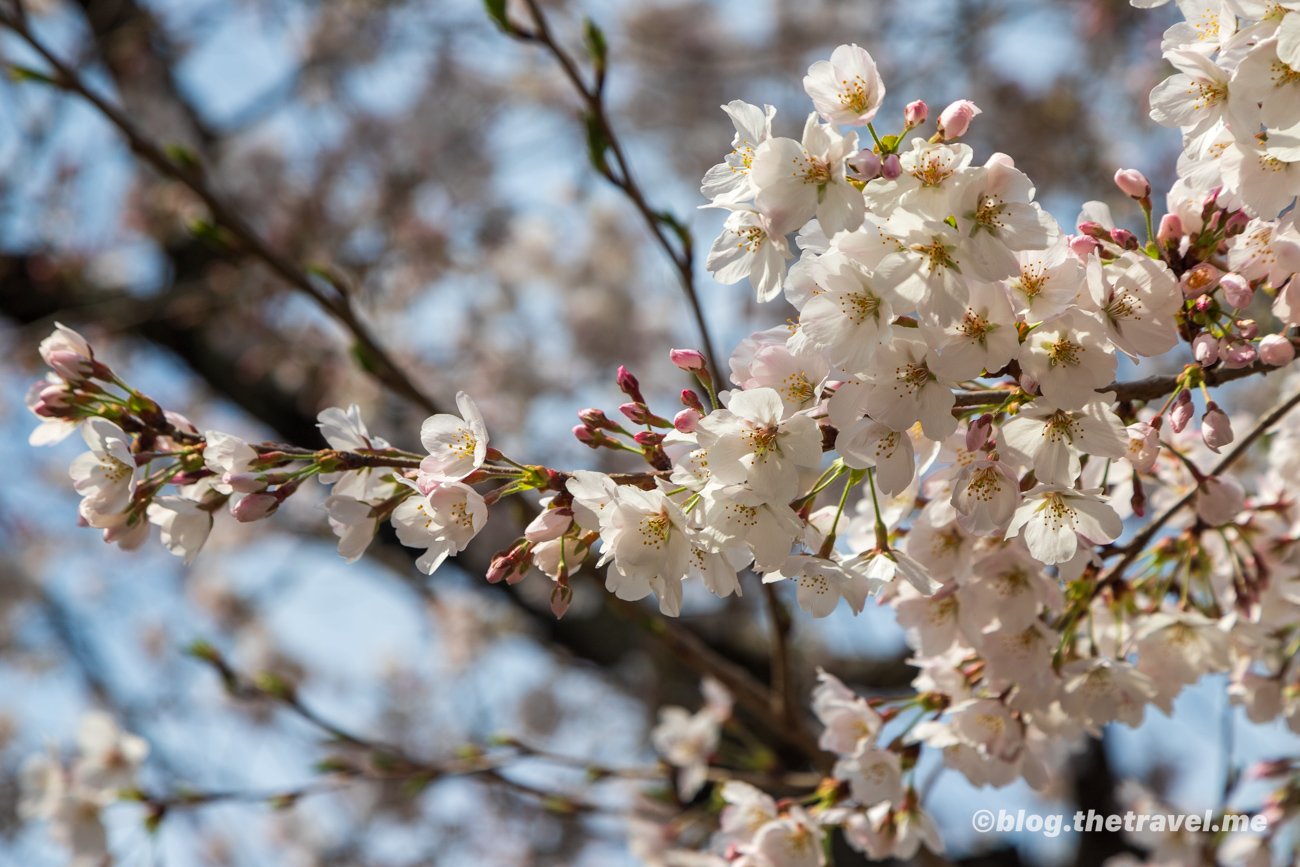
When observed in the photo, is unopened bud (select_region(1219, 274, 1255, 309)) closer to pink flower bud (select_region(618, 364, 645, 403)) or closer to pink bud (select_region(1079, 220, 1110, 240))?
pink bud (select_region(1079, 220, 1110, 240))

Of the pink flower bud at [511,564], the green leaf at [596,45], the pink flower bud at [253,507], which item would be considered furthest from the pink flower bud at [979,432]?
the green leaf at [596,45]

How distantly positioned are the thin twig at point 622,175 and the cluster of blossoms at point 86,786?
1.61 meters

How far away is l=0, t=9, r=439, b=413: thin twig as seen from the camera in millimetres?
1717

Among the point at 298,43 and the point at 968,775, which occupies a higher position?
the point at 298,43

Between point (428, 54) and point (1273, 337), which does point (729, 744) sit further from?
point (428, 54)

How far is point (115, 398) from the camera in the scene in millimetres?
1082

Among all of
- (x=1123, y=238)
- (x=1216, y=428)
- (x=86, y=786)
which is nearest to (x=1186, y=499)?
(x=1216, y=428)

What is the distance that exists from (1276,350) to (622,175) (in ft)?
3.37

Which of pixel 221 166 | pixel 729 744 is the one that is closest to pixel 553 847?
pixel 729 744

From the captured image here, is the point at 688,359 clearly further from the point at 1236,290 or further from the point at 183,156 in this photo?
the point at 183,156

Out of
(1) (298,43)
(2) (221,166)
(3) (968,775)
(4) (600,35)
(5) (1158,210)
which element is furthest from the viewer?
(1) (298,43)

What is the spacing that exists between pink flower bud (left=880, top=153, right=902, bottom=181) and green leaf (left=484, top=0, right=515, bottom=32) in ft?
2.92

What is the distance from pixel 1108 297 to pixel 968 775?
2.52 ft

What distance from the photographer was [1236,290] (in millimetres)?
924
